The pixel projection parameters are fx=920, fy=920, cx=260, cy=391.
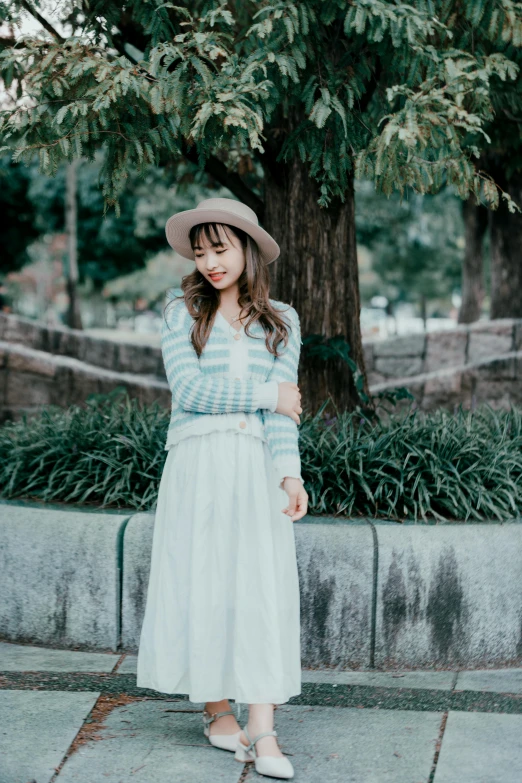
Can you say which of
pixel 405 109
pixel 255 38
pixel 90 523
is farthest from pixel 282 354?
pixel 255 38

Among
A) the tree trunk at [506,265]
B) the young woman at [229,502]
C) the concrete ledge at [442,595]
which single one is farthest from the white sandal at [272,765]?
the tree trunk at [506,265]

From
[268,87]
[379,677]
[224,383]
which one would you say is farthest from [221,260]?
[379,677]

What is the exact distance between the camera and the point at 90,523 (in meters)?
4.18

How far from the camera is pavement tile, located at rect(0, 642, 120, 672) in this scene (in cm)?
393

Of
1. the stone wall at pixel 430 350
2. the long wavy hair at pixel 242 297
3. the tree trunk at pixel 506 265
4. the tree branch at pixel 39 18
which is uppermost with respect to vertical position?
the tree trunk at pixel 506 265

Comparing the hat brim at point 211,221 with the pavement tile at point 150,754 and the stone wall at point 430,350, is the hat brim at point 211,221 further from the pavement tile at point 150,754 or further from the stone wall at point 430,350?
the stone wall at point 430,350

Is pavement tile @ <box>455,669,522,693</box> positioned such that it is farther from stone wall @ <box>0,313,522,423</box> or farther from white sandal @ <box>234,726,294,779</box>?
stone wall @ <box>0,313,522,423</box>

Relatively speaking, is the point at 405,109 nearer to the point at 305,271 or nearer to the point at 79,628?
the point at 305,271

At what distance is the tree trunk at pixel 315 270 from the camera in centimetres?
552

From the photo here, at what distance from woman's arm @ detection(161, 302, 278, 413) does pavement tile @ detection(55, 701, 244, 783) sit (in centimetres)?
115

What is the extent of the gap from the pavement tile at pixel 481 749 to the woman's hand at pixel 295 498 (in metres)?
0.95

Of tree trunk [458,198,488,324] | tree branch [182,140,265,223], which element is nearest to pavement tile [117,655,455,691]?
tree branch [182,140,265,223]

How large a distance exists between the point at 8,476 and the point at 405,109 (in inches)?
109

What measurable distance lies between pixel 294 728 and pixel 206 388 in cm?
132
